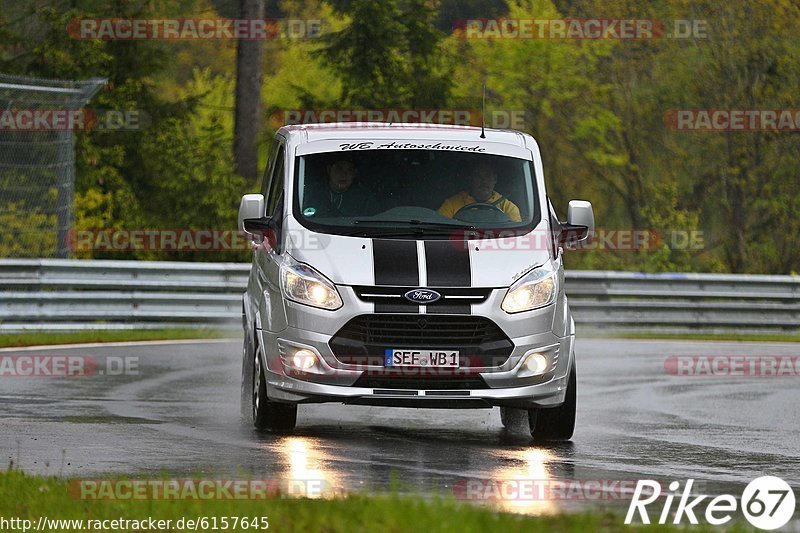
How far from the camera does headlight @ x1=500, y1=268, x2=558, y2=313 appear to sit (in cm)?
1114

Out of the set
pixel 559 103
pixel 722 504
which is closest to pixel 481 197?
pixel 722 504

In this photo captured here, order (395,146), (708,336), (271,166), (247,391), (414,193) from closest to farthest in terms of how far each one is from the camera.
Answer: (414,193) → (395,146) → (247,391) → (271,166) → (708,336)

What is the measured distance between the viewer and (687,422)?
1343 cm

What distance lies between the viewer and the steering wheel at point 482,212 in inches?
469

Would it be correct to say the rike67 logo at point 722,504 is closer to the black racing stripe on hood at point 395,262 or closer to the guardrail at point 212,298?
the black racing stripe on hood at point 395,262

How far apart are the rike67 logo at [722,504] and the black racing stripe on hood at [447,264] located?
2.21 m

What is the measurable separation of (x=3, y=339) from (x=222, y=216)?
1256cm

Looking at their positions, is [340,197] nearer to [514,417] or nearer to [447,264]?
[447,264]

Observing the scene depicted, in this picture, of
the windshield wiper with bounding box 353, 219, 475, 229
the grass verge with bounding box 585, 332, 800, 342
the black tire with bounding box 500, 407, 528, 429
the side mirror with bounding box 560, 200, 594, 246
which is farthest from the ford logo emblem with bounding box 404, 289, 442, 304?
the grass verge with bounding box 585, 332, 800, 342

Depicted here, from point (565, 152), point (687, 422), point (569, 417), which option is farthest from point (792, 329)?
point (565, 152)

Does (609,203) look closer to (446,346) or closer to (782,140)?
(782,140)

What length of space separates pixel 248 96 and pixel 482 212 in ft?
69.8

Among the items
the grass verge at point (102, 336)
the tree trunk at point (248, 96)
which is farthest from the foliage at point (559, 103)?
the grass verge at point (102, 336)

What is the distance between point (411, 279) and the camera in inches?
433
